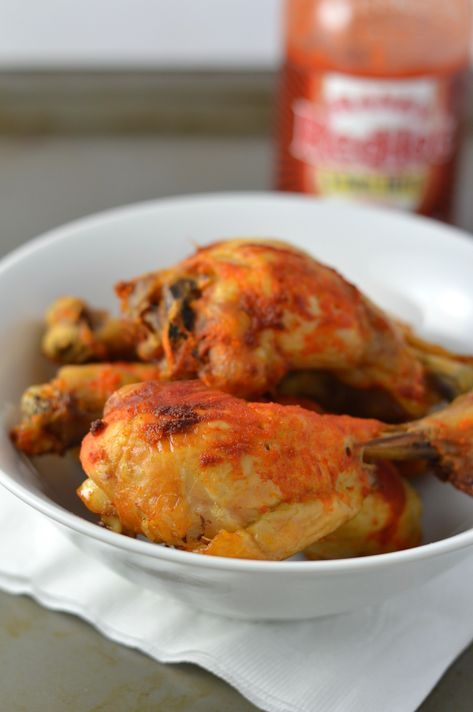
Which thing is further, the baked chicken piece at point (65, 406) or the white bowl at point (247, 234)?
the baked chicken piece at point (65, 406)

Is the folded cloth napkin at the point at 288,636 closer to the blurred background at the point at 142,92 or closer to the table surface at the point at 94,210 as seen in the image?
the table surface at the point at 94,210

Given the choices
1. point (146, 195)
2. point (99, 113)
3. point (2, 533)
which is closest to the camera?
point (2, 533)

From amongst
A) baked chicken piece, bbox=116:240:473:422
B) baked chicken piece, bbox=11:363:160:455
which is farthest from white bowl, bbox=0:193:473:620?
baked chicken piece, bbox=116:240:473:422

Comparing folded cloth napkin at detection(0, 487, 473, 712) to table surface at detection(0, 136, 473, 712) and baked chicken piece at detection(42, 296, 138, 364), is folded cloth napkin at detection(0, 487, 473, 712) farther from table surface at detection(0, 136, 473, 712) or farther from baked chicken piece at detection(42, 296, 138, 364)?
baked chicken piece at detection(42, 296, 138, 364)

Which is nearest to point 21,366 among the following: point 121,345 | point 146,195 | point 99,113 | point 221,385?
point 121,345

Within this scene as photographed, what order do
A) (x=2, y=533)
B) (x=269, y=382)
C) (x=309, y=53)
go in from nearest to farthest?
1. (x=269, y=382)
2. (x=2, y=533)
3. (x=309, y=53)

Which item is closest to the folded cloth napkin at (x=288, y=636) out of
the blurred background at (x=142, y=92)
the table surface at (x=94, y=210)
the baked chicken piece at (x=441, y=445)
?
the table surface at (x=94, y=210)

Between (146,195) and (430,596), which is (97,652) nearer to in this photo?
(430,596)
